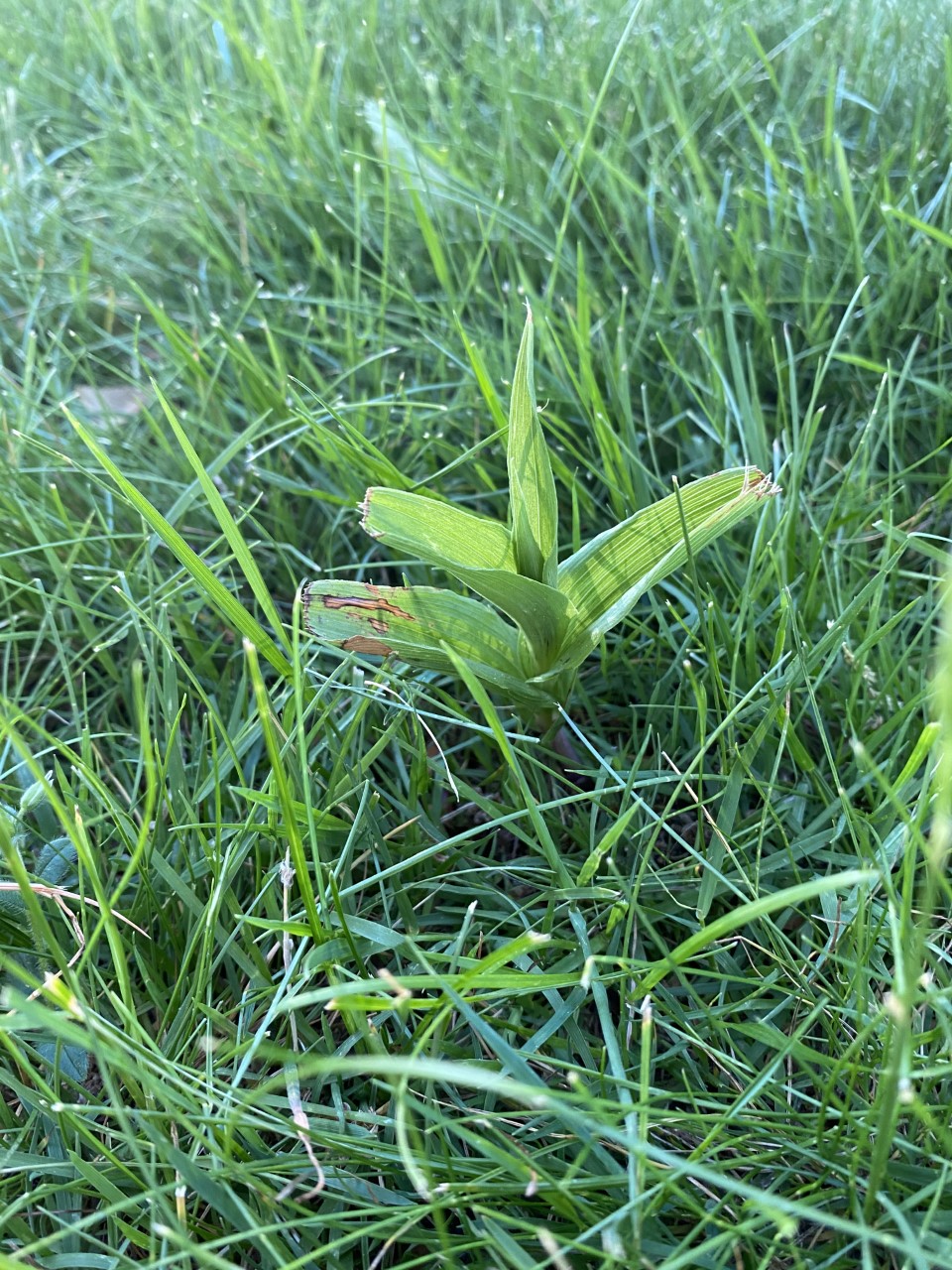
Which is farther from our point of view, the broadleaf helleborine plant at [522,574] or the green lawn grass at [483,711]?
the broadleaf helleborine plant at [522,574]

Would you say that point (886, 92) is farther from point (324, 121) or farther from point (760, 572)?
point (760, 572)

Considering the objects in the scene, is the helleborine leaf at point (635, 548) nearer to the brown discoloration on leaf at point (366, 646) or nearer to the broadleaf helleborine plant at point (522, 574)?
the broadleaf helleborine plant at point (522, 574)

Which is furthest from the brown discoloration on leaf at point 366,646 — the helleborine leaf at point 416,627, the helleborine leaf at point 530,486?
the helleborine leaf at point 530,486

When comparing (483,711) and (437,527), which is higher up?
(437,527)

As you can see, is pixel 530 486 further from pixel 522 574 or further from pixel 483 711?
pixel 483 711

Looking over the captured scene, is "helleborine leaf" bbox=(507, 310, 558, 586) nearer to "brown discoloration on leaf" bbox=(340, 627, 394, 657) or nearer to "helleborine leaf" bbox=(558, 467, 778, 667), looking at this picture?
"helleborine leaf" bbox=(558, 467, 778, 667)

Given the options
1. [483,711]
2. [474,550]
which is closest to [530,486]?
[474,550]
